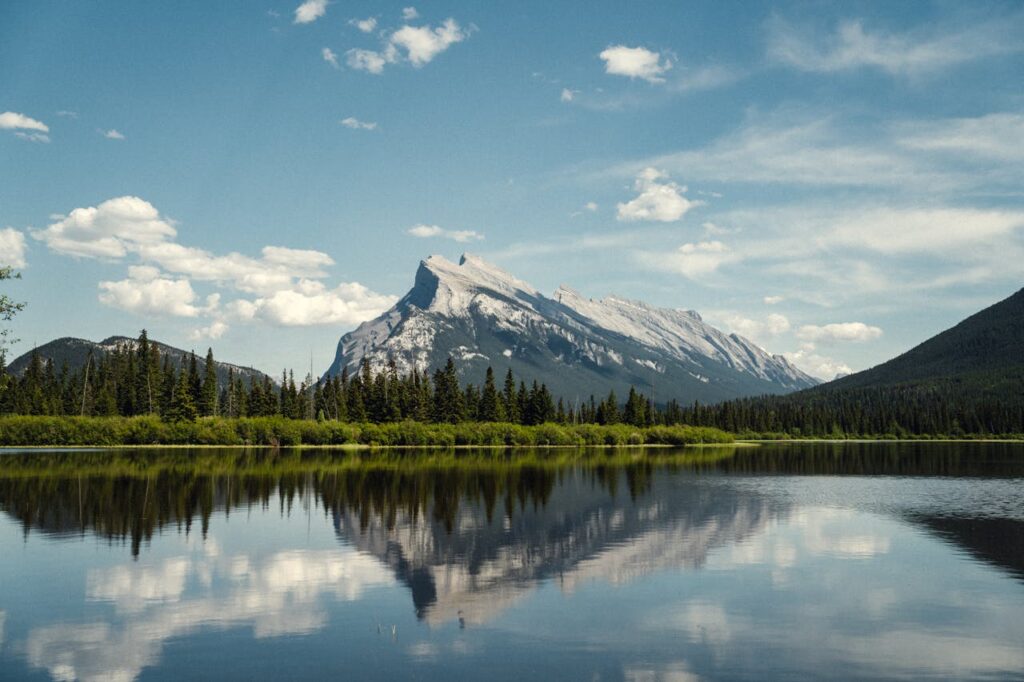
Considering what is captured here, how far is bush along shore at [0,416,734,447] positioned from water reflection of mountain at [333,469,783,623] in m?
102

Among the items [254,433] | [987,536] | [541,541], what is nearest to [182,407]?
[254,433]

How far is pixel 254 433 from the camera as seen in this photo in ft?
515

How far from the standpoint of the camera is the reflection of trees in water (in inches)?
1962

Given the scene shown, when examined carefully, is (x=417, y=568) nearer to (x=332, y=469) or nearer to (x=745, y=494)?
(x=745, y=494)

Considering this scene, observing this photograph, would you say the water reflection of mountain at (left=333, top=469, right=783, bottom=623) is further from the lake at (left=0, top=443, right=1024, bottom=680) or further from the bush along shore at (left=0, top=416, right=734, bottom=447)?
the bush along shore at (left=0, top=416, right=734, bottom=447)

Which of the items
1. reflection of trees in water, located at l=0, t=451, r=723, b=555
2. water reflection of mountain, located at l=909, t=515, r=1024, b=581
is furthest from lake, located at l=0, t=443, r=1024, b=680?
reflection of trees in water, located at l=0, t=451, r=723, b=555

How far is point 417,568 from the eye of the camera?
3384 centimetres

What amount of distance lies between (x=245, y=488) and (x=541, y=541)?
38694 mm

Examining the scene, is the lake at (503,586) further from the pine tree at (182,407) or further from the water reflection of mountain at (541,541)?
the pine tree at (182,407)

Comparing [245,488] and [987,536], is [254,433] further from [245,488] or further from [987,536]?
[987,536]

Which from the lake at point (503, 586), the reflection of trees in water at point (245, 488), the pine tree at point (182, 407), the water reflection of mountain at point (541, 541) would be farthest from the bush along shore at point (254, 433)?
the water reflection of mountain at point (541, 541)

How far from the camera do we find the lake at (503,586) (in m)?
21.7

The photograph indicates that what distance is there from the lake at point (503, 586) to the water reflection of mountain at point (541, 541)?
212mm

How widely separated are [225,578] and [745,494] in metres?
48.7
